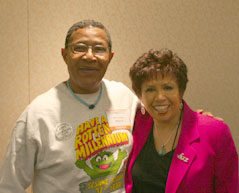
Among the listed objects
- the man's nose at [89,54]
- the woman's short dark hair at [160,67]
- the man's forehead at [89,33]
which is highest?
the man's forehead at [89,33]

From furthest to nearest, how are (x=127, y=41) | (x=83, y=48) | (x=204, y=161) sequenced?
(x=127, y=41)
(x=83, y=48)
(x=204, y=161)

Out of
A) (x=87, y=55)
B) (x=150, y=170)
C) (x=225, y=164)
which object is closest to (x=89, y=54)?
(x=87, y=55)

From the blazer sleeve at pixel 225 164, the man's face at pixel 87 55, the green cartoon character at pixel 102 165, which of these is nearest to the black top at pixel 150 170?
the green cartoon character at pixel 102 165

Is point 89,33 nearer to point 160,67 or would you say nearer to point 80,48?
point 80,48

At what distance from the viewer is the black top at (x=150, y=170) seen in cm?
131

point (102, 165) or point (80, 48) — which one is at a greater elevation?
point (80, 48)

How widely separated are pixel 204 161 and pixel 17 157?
3.32 feet

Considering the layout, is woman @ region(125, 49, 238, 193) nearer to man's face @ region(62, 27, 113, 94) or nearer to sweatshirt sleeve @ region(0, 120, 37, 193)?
man's face @ region(62, 27, 113, 94)

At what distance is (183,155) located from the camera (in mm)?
1262

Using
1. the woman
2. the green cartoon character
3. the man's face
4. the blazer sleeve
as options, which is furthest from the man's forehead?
the blazer sleeve

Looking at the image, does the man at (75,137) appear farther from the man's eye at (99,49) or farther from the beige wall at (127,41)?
the beige wall at (127,41)

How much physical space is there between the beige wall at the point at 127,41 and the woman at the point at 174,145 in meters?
0.72

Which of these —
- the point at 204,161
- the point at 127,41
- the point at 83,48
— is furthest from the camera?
the point at 127,41

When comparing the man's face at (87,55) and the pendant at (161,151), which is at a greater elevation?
the man's face at (87,55)
